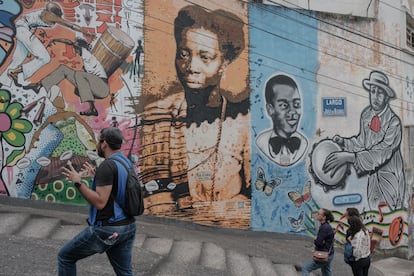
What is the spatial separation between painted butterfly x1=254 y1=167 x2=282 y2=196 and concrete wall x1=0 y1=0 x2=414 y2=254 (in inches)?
1.1

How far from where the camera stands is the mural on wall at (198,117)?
982 cm

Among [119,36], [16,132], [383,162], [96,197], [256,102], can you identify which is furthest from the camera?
[383,162]

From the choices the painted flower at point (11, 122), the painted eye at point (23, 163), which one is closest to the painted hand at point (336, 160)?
the painted eye at point (23, 163)

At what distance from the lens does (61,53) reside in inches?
364

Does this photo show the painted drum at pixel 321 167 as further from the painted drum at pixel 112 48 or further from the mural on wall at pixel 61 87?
the painted drum at pixel 112 48

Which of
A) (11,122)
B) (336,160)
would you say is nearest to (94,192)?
(11,122)

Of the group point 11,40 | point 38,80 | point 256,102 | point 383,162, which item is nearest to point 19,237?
point 38,80

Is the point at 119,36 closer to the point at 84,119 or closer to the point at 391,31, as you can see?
Answer: the point at 84,119

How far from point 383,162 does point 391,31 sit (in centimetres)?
342

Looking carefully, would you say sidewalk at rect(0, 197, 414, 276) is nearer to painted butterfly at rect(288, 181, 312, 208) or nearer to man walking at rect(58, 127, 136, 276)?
painted butterfly at rect(288, 181, 312, 208)

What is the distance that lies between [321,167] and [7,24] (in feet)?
24.0

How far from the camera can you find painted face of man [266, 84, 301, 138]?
10898 millimetres

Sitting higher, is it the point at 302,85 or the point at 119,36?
the point at 119,36

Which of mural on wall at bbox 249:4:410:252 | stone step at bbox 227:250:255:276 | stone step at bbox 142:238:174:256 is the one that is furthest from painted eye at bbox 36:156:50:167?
mural on wall at bbox 249:4:410:252
